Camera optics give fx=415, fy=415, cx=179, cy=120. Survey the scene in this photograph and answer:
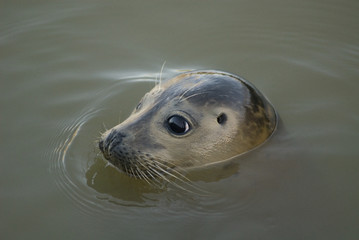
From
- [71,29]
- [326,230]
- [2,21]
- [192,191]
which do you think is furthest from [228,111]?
[2,21]

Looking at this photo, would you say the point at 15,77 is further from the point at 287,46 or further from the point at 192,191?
the point at 287,46

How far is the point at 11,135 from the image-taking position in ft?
13.2

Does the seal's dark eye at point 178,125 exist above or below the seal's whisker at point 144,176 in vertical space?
above

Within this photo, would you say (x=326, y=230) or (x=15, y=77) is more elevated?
(x=15, y=77)

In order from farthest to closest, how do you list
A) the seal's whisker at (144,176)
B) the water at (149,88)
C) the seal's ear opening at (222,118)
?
the seal's ear opening at (222,118) → the seal's whisker at (144,176) → the water at (149,88)

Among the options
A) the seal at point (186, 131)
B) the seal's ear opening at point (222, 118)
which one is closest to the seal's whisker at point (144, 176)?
the seal at point (186, 131)

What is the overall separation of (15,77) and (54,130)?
1.14m

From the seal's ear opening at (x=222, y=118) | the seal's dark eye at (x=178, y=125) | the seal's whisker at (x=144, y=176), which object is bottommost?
the seal's whisker at (x=144, y=176)

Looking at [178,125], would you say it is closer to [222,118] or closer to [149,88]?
[222,118]

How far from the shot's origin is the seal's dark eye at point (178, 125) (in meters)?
3.36

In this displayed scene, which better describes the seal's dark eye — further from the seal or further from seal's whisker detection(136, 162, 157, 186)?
seal's whisker detection(136, 162, 157, 186)

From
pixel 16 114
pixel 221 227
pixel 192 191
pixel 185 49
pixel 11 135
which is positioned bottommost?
pixel 221 227

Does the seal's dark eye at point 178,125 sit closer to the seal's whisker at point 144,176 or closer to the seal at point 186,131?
the seal at point 186,131

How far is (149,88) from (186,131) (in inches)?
54.7
